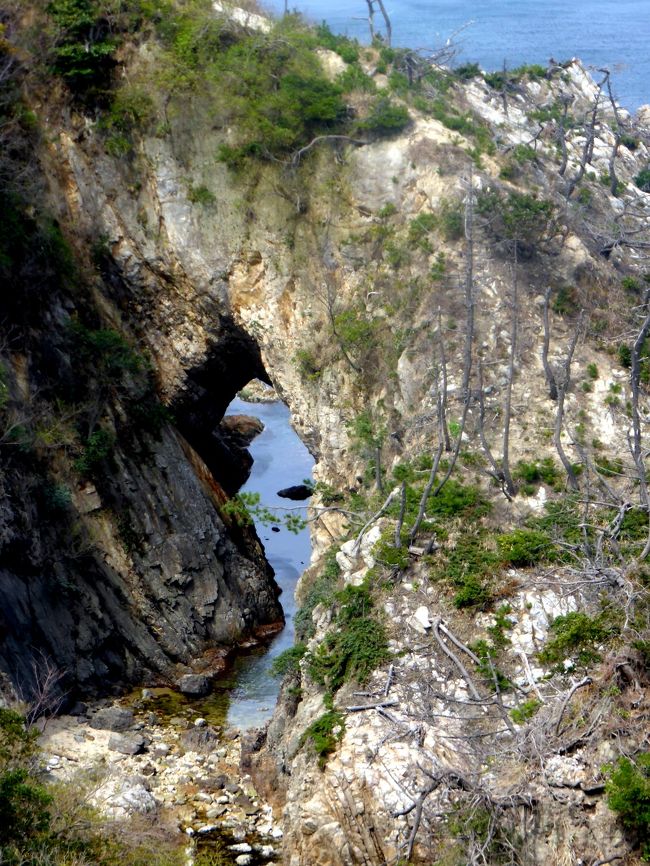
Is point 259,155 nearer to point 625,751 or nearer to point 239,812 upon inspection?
point 239,812

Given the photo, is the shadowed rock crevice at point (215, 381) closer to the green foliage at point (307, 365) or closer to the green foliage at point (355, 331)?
the green foliage at point (307, 365)

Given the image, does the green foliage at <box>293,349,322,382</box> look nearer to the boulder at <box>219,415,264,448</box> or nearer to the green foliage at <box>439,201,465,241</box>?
the green foliage at <box>439,201,465,241</box>

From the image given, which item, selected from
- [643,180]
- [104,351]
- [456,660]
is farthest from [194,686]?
[643,180]

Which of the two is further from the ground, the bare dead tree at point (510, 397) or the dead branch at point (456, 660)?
the bare dead tree at point (510, 397)

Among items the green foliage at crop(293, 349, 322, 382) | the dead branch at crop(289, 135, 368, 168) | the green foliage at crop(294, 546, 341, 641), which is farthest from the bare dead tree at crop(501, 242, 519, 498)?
the dead branch at crop(289, 135, 368, 168)

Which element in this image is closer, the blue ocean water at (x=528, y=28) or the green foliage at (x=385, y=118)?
the green foliage at (x=385, y=118)

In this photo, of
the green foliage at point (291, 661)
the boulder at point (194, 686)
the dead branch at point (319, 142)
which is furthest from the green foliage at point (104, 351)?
the green foliage at point (291, 661)

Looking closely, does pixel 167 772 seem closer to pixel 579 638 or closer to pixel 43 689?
pixel 43 689
